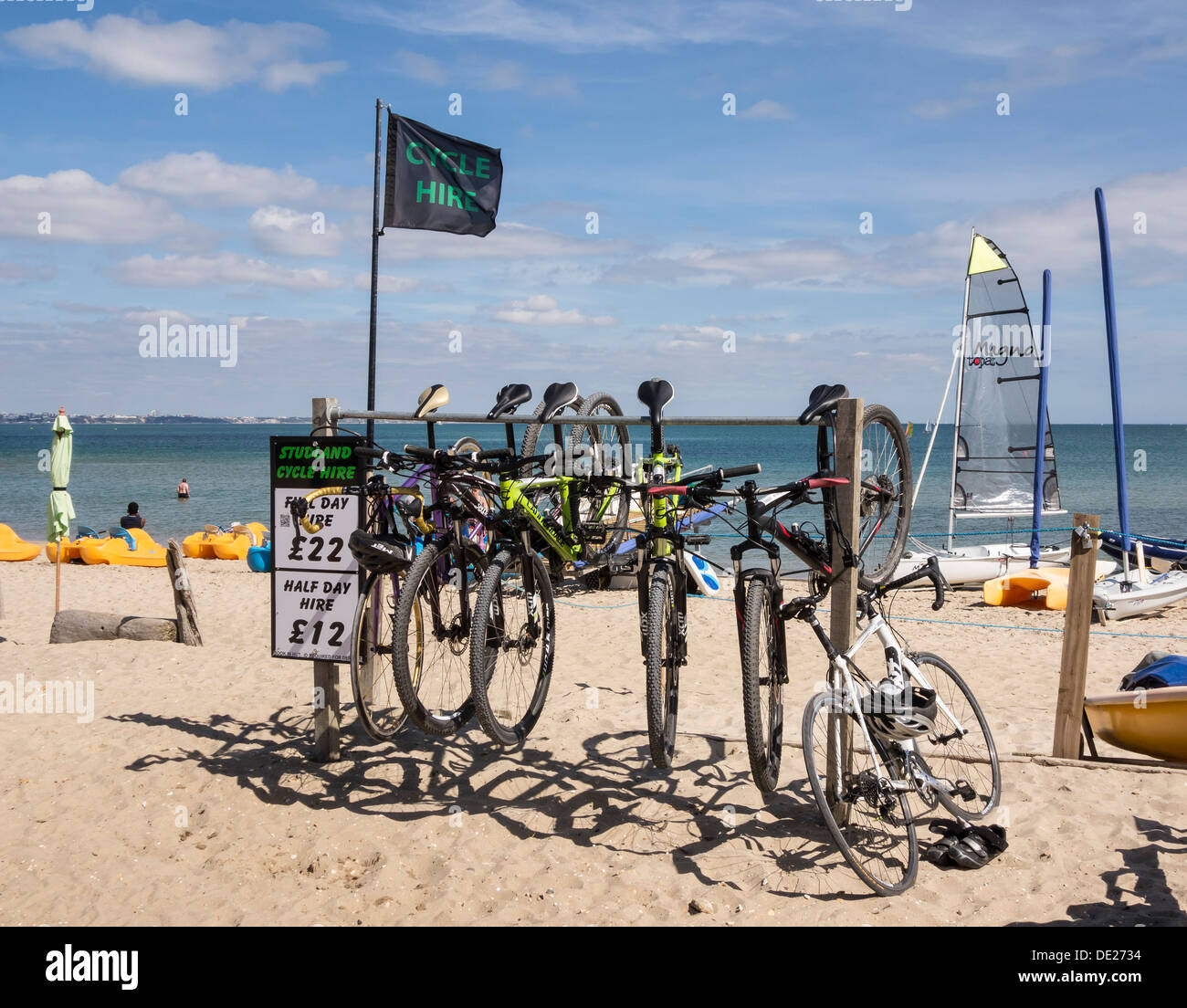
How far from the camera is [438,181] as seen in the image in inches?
413

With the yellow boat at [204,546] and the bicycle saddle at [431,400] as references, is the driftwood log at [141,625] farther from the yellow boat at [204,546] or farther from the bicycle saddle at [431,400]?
the yellow boat at [204,546]

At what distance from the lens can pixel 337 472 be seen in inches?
212

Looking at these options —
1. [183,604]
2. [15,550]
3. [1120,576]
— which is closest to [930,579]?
[183,604]

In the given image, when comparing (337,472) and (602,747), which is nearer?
(337,472)

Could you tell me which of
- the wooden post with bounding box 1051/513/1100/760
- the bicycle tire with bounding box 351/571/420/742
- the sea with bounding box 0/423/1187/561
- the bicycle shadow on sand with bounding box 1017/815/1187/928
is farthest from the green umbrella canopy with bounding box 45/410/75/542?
the bicycle shadow on sand with bounding box 1017/815/1187/928

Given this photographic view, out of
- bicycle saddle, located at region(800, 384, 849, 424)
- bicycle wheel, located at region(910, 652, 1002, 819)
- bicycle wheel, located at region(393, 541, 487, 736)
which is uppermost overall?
bicycle saddle, located at region(800, 384, 849, 424)

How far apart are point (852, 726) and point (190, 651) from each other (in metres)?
6.46

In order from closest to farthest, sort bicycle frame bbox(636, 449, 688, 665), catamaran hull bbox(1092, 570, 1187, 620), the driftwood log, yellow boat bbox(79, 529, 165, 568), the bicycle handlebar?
the bicycle handlebar → bicycle frame bbox(636, 449, 688, 665) → the driftwood log → catamaran hull bbox(1092, 570, 1187, 620) → yellow boat bbox(79, 529, 165, 568)

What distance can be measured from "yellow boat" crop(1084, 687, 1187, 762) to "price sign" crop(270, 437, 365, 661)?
423cm

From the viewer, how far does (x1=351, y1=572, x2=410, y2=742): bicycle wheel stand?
4.89 m

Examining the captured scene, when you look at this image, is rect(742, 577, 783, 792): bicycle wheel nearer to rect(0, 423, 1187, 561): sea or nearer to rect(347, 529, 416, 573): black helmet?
rect(347, 529, 416, 573): black helmet

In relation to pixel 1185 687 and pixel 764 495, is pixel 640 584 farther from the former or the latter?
pixel 1185 687

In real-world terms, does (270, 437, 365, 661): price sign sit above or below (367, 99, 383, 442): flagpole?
below
